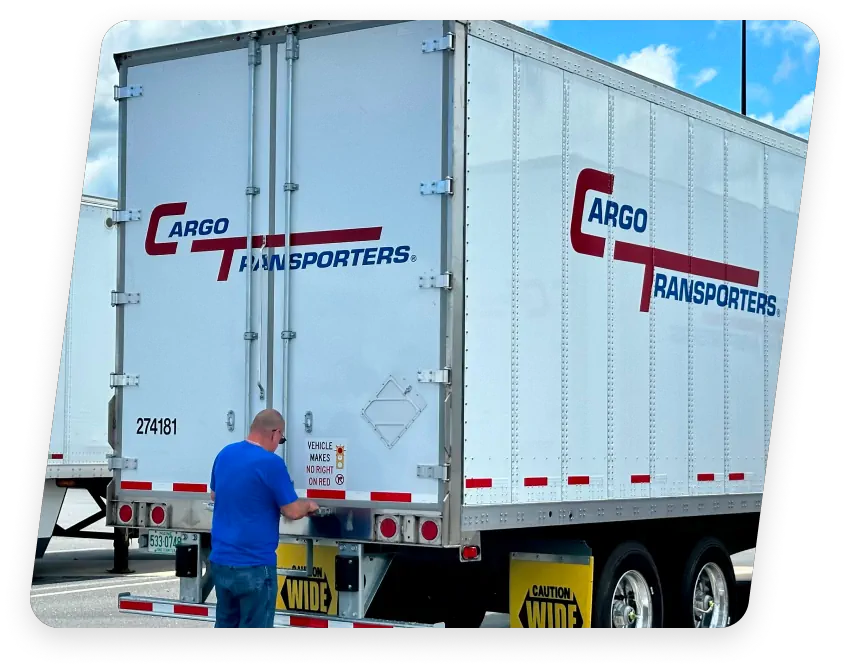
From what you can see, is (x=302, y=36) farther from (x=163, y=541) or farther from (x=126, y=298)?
(x=163, y=541)

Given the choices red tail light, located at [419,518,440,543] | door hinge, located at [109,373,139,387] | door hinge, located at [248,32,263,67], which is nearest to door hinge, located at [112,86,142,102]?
door hinge, located at [248,32,263,67]

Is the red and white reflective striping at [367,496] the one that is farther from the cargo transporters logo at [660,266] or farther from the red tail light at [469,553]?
the cargo transporters logo at [660,266]

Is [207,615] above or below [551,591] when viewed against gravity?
below

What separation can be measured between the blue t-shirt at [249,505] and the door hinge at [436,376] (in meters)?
0.98

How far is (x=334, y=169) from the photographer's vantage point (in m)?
8.24

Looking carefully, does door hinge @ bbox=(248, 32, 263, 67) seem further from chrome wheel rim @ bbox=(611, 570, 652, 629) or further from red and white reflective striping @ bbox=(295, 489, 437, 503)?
chrome wheel rim @ bbox=(611, 570, 652, 629)

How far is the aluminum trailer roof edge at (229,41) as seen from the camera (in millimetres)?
8242

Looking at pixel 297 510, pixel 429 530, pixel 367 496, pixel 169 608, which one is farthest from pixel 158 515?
pixel 429 530

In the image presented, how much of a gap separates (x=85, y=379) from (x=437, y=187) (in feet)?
26.2

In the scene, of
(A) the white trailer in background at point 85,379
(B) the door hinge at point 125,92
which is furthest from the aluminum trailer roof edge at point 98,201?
(B) the door hinge at point 125,92

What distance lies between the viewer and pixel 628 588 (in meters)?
9.17

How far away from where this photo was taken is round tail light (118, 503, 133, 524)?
356 inches
